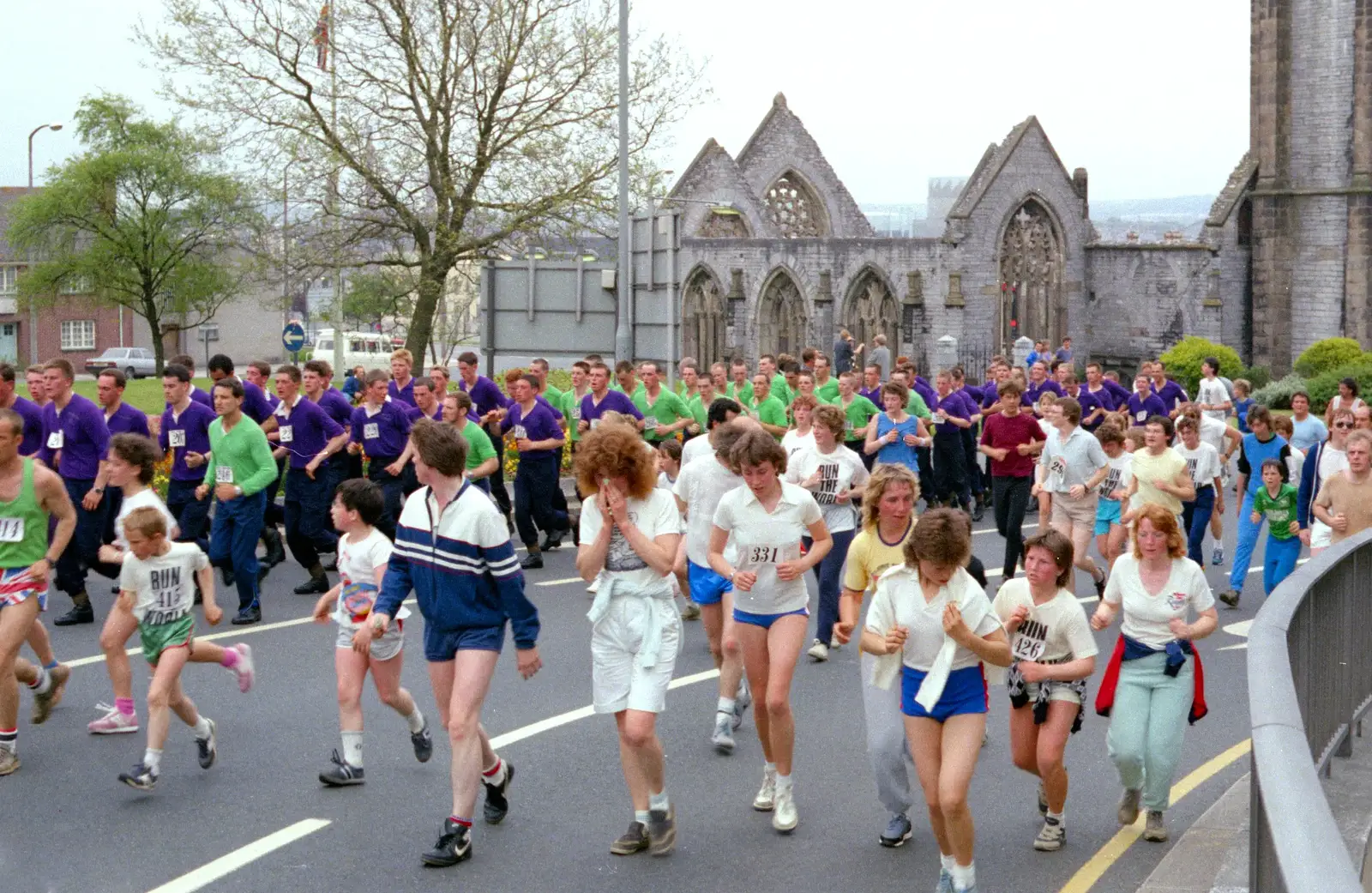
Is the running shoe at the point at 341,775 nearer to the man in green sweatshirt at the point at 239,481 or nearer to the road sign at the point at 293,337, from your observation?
the man in green sweatshirt at the point at 239,481

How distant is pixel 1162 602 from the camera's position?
24.7ft

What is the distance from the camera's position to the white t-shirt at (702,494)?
9.41 metres

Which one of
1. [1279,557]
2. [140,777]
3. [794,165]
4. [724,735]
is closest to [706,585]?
[724,735]

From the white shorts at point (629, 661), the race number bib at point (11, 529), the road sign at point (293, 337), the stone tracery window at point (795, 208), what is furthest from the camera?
the stone tracery window at point (795, 208)

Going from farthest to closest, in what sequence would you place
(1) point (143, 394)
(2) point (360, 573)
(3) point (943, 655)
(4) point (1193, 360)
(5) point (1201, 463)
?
(4) point (1193, 360) < (1) point (143, 394) < (5) point (1201, 463) < (2) point (360, 573) < (3) point (943, 655)

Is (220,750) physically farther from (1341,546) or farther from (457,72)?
(457,72)

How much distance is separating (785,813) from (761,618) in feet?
2.90

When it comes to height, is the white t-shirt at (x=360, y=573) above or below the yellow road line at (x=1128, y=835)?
above


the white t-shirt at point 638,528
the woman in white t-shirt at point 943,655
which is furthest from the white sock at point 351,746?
the woman in white t-shirt at point 943,655

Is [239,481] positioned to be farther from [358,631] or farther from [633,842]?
[633,842]

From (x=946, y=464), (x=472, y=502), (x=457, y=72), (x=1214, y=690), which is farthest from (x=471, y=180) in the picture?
(x=472, y=502)

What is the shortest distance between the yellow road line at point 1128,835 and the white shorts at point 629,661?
1.81 metres

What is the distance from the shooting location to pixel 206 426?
43.3 feet

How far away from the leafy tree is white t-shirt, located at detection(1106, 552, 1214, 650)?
5960 centimetres
